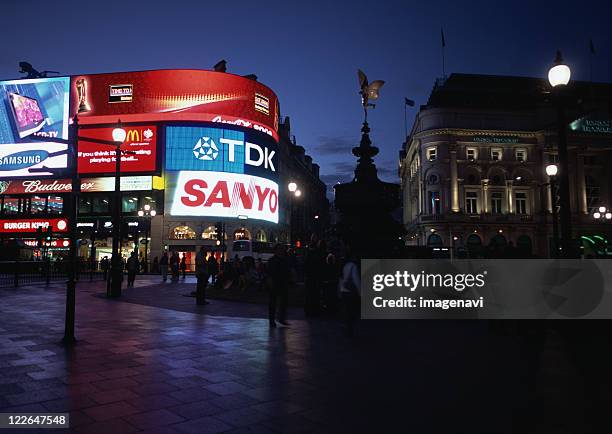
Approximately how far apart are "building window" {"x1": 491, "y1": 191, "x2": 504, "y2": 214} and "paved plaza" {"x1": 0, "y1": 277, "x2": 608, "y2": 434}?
184 ft

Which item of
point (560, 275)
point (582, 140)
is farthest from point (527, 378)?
point (582, 140)

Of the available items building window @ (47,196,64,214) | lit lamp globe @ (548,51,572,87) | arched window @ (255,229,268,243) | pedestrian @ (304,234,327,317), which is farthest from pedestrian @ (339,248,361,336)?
building window @ (47,196,64,214)

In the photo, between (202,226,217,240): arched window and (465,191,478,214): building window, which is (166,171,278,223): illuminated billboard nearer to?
(202,226,217,240): arched window

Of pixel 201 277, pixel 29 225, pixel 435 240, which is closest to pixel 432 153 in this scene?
pixel 435 240

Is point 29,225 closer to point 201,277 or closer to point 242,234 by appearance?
point 242,234

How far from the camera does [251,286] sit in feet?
66.6

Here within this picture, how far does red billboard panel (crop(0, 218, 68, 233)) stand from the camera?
52938 mm

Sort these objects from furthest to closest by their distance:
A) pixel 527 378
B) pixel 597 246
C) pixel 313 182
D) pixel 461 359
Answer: pixel 313 182 → pixel 597 246 → pixel 461 359 → pixel 527 378

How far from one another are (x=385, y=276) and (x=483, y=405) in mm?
8678

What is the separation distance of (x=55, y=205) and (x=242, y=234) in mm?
21829

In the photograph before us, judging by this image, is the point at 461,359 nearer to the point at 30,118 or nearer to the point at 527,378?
the point at 527,378

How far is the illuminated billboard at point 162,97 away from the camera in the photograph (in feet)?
173

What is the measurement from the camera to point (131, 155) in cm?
5116

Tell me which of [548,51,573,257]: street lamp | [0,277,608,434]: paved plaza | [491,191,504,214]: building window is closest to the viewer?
[0,277,608,434]: paved plaza
